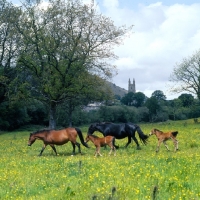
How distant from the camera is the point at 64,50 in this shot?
4081cm

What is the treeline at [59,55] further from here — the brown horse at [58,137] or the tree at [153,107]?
the tree at [153,107]

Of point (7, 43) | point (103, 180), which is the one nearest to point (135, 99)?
point (7, 43)

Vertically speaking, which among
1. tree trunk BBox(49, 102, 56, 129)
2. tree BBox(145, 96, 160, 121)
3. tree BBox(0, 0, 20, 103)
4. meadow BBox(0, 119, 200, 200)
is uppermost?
tree BBox(0, 0, 20, 103)

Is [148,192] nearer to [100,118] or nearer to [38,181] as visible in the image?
[38,181]

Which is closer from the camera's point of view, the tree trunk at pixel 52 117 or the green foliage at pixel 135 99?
the tree trunk at pixel 52 117

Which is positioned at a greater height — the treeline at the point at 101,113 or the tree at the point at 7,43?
the tree at the point at 7,43

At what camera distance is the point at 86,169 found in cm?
1236

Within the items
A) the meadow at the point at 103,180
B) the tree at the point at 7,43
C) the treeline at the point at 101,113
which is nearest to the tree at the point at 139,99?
the treeline at the point at 101,113

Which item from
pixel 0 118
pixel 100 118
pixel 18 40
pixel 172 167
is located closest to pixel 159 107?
pixel 100 118

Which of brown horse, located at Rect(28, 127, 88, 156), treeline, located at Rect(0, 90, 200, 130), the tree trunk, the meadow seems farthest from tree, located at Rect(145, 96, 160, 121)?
the meadow

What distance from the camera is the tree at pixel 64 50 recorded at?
4009 cm

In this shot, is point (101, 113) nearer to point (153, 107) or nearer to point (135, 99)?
point (153, 107)

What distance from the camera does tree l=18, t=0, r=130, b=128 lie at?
4009 cm

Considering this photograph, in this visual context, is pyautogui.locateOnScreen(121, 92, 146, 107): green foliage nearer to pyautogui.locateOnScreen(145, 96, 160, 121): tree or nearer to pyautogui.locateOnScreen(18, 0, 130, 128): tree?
pyautogui.locateOnScreen(145, 96, 160, 121): tree
